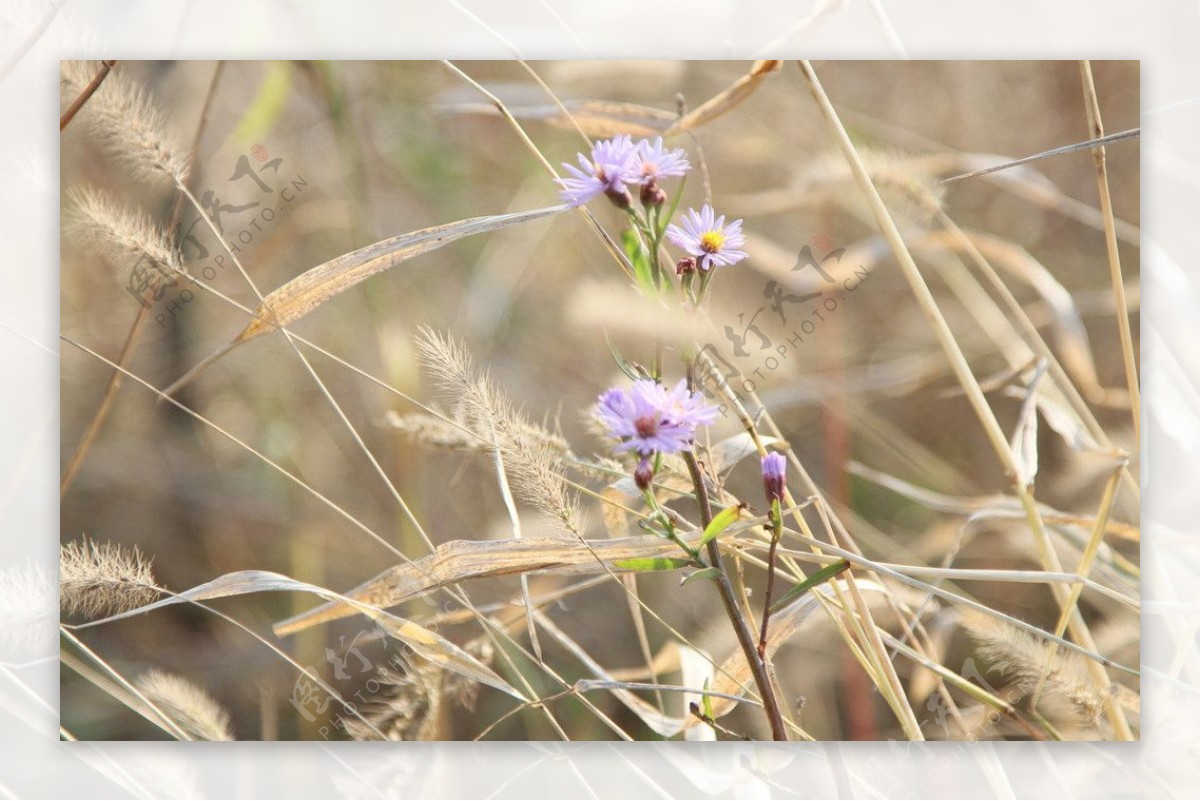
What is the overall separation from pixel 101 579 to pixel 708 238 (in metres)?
Answer: 1.06

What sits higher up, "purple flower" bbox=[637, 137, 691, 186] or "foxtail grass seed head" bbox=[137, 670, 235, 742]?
"purple flower" bbox=[637, 137, 691, 186]

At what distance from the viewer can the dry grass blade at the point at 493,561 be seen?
1.57 meters

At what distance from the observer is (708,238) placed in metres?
1.49

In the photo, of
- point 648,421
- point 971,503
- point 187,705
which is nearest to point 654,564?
point 648,421

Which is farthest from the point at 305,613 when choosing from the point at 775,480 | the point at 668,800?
the point at 775,480

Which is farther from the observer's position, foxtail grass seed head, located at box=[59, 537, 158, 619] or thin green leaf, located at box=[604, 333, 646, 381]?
foxtail grass seed head, located at box=[59, 537, 158, 619]

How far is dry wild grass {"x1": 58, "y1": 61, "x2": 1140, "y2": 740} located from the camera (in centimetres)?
164

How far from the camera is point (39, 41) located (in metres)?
1.71

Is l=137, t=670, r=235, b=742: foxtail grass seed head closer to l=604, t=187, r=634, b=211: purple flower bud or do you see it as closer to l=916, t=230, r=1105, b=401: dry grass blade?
l=604, t=187, r=634, b=211: purple flower bud

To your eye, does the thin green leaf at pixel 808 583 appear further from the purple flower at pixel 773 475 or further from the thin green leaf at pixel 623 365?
the thin green leaf at pixel 623 365

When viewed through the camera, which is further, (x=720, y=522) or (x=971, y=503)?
(x=971, y=503)

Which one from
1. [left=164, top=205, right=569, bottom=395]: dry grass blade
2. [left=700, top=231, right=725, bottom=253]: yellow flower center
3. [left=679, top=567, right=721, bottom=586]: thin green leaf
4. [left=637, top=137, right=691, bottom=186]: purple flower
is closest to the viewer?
[left=679, top=567, right=721, bottom=586]: thin green leaf

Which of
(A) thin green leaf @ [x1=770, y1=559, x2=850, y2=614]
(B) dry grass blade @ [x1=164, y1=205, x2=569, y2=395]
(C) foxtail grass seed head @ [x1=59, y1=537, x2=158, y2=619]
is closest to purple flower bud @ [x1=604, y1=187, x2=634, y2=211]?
(B) dry grass blade @ [x1=164, y1=205, x2=569, y2=395]

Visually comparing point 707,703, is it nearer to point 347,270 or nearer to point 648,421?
point 648,421
